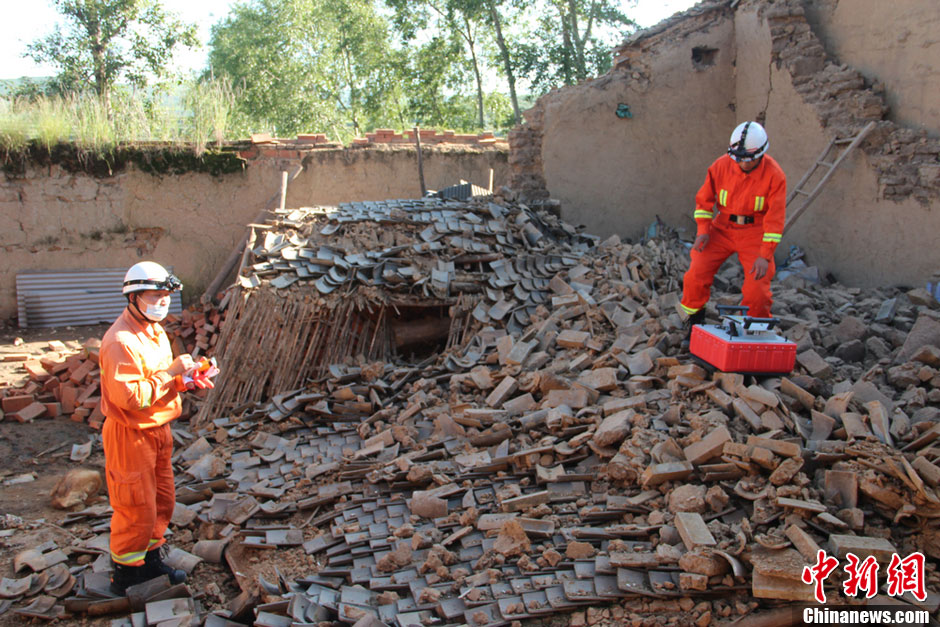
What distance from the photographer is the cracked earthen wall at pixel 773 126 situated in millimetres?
7090

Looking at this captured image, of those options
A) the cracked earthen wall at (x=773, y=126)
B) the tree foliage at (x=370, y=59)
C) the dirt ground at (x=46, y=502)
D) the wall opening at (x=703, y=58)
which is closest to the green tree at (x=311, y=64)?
the tree foliage at (x=370, y=59)

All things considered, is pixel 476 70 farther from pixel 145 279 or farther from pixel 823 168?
pixel 145 279

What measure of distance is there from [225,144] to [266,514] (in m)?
8.01

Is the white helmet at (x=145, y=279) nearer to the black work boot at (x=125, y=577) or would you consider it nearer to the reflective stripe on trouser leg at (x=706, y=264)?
the black work boot at (x=125, y=577)

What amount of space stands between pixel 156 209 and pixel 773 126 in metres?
9.48

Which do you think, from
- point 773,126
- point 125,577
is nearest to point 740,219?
point 773,126

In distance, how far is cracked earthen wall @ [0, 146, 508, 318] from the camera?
10055mm

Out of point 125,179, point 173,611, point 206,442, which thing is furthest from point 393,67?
point 173,611

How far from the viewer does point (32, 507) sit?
18.1ft

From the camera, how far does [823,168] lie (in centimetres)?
805

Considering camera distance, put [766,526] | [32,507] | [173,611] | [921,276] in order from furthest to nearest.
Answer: [921,276]
[32,507]
[173,611]
[766,526]

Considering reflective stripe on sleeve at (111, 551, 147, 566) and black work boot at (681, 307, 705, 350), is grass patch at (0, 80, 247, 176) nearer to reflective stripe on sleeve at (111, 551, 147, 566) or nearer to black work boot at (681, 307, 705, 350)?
reflective stripe on sleeve at (111, 551, 147, 566)

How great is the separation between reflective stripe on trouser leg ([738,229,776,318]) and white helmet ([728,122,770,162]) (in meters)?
0.65

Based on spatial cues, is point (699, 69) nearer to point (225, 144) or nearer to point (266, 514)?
point (225, 144)
